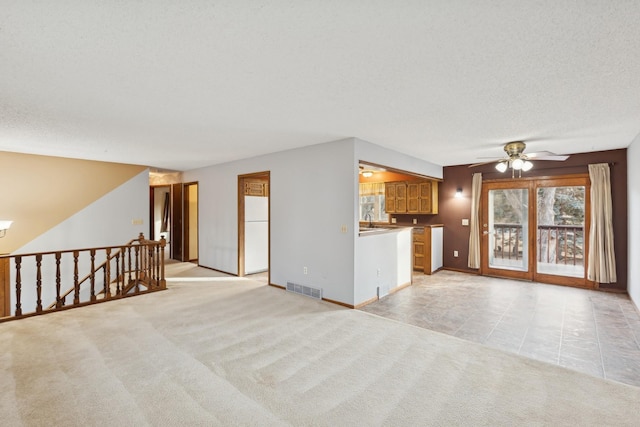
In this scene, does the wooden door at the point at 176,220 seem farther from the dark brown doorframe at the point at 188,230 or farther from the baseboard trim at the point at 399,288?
the baseboard trim at the point at 399,288

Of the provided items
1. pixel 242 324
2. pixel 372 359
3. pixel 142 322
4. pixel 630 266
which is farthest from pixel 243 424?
pixel 630 266

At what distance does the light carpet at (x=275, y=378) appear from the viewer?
202 cm

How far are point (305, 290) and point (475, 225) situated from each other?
163 inches

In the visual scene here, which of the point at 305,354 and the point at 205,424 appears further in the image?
the point at 305,354

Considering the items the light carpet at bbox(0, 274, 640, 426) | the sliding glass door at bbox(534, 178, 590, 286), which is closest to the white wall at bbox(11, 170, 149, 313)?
the light carpet at bbox(0, 274, 640, 426)

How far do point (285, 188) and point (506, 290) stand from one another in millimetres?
4291

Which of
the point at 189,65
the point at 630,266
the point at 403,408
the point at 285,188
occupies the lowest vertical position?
the point at 403,408

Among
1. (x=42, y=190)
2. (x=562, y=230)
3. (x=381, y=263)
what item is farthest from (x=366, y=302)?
(x=42, y=190)

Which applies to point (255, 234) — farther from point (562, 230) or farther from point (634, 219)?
point (634, 219)

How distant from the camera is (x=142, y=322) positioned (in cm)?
363

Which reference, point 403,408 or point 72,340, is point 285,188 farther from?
point 403,408

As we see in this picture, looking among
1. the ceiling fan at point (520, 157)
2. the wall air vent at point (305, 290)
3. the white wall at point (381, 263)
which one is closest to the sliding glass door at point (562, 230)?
the ceiling fan at point (520, 157)

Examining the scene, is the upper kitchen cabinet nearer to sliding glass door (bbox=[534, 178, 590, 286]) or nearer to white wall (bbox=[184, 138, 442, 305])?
white wall (bbox=[184, 138, 442, 305])

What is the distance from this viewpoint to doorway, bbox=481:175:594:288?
548cm
